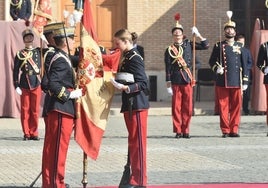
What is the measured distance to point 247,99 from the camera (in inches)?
786

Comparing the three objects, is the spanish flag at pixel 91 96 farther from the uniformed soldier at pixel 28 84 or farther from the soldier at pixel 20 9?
the soldier at pixel 20 9

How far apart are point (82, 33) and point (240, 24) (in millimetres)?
15724

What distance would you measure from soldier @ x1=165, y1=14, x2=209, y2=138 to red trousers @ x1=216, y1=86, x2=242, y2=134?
61cm

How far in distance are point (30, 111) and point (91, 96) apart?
19.9ft

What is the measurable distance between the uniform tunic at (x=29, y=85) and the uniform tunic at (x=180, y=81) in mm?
2495

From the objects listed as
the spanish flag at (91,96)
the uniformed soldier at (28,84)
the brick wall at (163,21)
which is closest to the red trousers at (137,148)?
the spanish flag at (91,96)

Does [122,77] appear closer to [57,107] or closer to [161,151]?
[57,107]

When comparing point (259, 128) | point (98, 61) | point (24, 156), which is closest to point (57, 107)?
point (98, 61)

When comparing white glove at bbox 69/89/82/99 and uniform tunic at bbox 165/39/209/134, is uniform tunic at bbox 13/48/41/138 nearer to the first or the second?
uniform tunic at bbox 165/39/209/134

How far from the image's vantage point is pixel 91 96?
8961mm

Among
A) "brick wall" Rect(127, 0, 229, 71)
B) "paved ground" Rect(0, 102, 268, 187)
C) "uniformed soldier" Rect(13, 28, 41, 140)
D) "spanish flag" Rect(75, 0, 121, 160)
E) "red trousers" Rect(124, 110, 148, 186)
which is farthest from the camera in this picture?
"brick wall" Rect(127, 0, 229, 71)

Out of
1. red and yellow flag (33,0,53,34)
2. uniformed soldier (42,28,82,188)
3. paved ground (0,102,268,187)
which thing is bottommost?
paved ground (0,102,268,187)

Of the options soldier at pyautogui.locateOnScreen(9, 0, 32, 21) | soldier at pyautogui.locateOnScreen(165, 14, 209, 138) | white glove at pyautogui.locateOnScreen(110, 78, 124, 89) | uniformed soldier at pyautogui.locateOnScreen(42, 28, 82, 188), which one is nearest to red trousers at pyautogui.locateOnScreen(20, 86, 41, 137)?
soldier at pyautogui.locateOnScreen(165, 14, 209, 138)

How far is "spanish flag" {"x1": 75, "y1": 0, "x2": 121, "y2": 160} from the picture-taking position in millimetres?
8883
